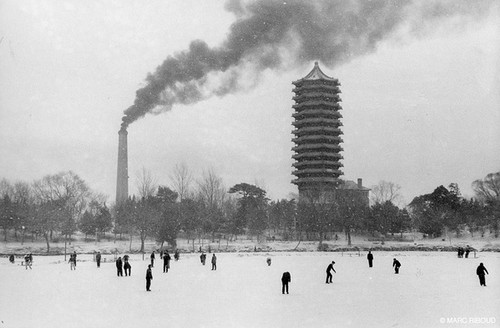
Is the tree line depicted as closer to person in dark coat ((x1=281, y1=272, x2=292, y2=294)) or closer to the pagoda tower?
the pagoda tower

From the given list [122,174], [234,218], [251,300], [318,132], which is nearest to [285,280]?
[251,300]

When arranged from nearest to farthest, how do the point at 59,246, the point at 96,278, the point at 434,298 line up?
the point at 434,298, the point at 96,278, the point at 59,246

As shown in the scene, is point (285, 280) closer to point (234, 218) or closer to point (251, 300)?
point (251, 300)

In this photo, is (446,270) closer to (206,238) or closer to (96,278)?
(96,278)

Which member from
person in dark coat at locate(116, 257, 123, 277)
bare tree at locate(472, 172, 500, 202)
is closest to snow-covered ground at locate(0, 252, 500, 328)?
person in dark coat at locate(116, 257, 123, 277)

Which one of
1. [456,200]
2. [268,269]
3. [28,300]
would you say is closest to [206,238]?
[456,200]

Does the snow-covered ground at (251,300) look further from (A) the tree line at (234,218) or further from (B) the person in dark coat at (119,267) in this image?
(A) the tree line at (234,218)
